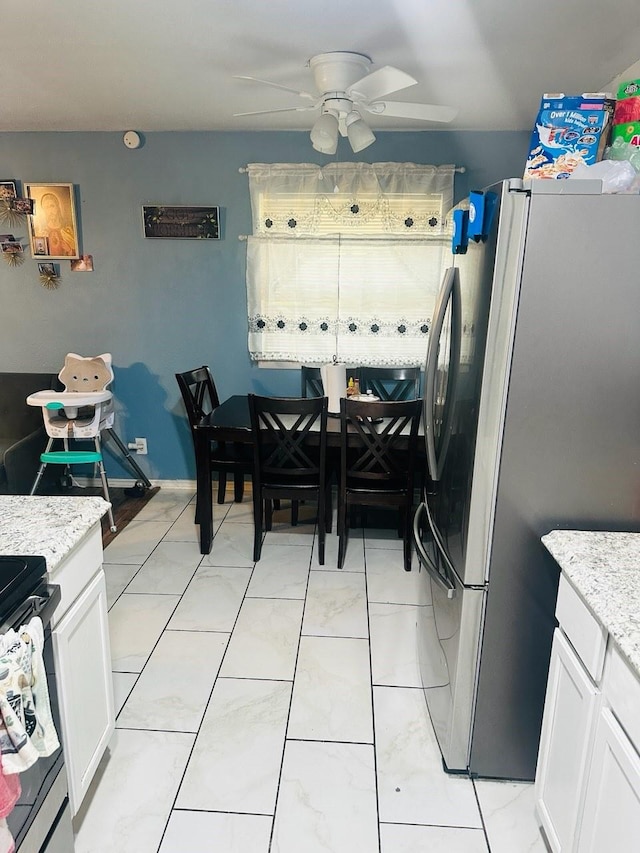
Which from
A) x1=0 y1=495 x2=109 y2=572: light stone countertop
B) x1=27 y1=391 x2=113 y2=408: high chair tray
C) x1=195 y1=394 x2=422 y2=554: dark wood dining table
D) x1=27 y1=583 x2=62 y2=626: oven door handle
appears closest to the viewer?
x1=27 y1=583 x2=62 y2=626: oven door handle

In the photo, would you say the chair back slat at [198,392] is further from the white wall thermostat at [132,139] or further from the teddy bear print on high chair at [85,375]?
the white wall thermostat at [132,139]

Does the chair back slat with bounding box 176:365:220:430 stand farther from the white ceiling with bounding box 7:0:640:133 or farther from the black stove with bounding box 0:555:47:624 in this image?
the black stove with bounding box 0:555:47:624

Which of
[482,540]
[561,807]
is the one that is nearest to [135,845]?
[561,807]

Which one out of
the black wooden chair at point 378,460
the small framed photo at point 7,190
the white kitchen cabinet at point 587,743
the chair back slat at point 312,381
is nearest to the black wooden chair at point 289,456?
the black wooden chair at point 378,460

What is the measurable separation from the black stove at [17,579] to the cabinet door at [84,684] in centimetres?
20

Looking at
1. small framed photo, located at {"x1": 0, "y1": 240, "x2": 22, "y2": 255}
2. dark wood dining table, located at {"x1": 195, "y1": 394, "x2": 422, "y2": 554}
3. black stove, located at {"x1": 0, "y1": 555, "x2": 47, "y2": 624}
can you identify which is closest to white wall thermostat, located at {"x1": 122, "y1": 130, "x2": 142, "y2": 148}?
small framed photo, located at {"x1": 0, "y1": 240, "x2": 22, "y2": 255}

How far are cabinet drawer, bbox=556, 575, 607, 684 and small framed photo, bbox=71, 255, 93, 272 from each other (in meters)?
3.61

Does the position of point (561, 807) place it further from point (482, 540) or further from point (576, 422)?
point (576, 422)

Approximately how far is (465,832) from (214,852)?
68 cm

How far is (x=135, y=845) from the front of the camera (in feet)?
4.84

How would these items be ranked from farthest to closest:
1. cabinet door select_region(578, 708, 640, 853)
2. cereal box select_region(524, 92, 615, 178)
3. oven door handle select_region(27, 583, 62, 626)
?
cereal box select_region(524, 92, 615, 178), oven door handle select_region(27, 583, 62, 626), cabinet door select_region(578, 708, 640, 853)

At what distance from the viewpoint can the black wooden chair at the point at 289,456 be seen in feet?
8.94

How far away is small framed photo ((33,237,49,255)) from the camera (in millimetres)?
3766

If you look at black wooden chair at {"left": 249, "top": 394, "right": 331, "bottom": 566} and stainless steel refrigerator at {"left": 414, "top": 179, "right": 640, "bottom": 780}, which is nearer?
stainless steel refrigerator at {"left": 414, "top": 179, "right": 640, "bottom": 780}
